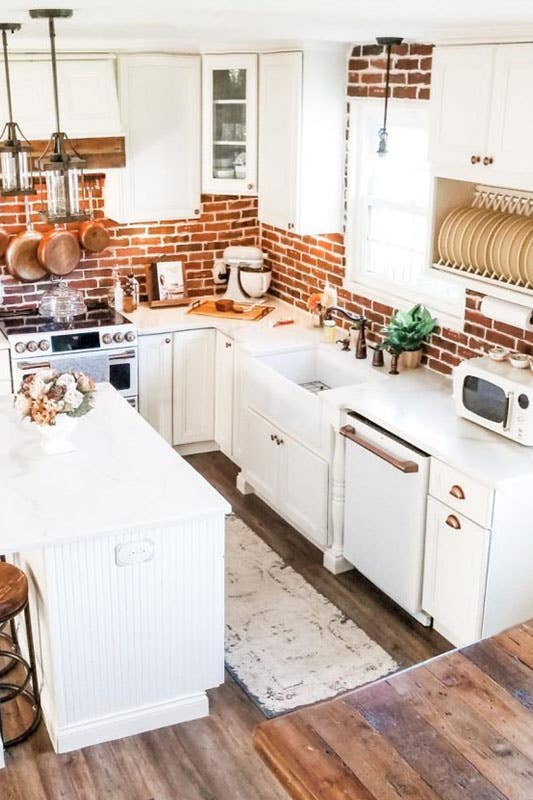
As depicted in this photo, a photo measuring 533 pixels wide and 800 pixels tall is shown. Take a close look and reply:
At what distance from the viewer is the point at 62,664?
11.6 feet

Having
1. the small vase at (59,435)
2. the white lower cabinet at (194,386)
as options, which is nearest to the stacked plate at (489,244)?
the small vase at (59,435)

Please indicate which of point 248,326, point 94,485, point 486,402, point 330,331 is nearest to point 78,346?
point 248,326

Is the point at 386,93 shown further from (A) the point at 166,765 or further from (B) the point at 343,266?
(A) the point at 166,765

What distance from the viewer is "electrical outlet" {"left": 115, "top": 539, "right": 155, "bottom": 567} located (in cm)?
352

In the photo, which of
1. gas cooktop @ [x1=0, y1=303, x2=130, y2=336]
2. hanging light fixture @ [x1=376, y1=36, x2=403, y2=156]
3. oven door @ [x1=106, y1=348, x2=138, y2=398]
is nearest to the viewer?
hanging light fixture @ [x1=376, y1=36, x2=403, y2=156]

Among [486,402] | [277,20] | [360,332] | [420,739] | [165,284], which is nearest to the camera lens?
[420,739]

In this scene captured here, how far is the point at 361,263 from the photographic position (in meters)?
5.76

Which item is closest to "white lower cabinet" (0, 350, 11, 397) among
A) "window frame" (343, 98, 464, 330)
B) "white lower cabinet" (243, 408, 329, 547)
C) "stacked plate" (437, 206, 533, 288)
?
"white lower cabinet" (243, 408, 329, 547)

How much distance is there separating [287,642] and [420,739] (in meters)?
2.21

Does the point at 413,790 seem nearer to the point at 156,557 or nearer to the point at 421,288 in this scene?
the point at 156,557

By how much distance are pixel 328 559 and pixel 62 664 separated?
1.83 meters

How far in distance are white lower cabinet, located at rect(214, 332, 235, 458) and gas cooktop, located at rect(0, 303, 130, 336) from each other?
2.04ft

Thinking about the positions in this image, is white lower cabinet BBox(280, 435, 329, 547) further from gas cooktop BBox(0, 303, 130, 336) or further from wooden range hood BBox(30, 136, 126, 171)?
wooden range hood BBox(30, 136, 126, 171)

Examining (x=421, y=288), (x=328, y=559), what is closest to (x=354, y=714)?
(x=328, y=559)
